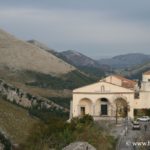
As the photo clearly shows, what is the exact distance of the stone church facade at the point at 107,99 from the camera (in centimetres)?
6619

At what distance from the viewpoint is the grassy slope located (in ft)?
286

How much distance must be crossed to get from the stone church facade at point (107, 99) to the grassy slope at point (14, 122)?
15136 mm

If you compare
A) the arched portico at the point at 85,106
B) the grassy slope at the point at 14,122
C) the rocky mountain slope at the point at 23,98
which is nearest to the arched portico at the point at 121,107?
the arched portico at the point at 85,106

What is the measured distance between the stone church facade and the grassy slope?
1514 centimetres

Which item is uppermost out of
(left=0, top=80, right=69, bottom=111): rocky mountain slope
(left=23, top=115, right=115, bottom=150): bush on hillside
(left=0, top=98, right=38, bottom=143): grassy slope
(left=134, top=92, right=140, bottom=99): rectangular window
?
(left=0, top=80, right=69, bottom=111): rocky mountain slope

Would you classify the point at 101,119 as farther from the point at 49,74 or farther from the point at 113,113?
the point at 49,74

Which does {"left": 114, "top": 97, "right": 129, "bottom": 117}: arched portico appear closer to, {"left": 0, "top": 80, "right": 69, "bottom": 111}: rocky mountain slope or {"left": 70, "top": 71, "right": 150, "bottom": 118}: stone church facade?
{"left": 70, "top": 71, "right": 150, "bottom": 118}: stone church facade

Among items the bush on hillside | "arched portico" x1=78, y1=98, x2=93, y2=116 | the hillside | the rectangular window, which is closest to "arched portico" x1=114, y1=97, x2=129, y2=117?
the rectangular window

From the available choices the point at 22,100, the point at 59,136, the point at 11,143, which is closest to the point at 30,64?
the point at 22,100

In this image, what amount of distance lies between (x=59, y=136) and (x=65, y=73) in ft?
523

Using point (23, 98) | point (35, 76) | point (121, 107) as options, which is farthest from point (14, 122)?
point (35, 76)

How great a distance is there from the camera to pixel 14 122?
98188mm

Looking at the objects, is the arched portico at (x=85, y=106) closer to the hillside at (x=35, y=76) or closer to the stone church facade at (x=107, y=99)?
the stone church facade at (x=107, y=99)

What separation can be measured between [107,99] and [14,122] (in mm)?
33384
